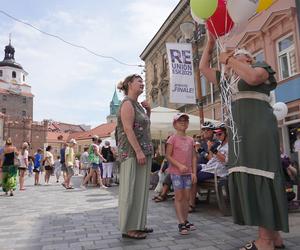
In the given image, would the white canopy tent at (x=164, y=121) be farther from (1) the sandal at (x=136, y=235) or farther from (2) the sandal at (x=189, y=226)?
(1) the sandal at (x=136, y=235)

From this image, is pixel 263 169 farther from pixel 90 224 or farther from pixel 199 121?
pixel 199 121

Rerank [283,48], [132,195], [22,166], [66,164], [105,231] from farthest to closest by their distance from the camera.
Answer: [283,48], [66,164], [22,166], [105,231], [132,195]

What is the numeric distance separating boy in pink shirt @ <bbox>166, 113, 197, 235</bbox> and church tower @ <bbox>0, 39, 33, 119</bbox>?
308 feet

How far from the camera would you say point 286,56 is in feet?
42.7

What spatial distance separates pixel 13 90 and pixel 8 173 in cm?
9291

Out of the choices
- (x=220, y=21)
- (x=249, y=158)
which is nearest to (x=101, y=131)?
(x=220, y=21)

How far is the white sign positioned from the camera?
29.1ft

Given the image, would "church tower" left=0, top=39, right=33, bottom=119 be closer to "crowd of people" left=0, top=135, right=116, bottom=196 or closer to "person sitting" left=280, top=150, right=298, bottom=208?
"crowd of people" left=0, top=135, right=116, bottom=196

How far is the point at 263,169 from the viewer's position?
2877 mm

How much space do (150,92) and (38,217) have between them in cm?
2901

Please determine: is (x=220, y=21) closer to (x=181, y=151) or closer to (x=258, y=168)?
(x=181, y=151)

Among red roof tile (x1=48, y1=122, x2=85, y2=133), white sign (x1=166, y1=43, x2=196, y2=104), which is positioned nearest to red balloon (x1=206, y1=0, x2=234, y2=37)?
white sign (x1=166, y1=43, x2=196, y2=104)

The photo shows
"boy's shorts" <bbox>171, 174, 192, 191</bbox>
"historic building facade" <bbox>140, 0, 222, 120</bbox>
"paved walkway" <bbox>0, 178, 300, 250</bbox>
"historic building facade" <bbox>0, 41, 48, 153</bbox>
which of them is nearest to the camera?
"paved walkway" <bbox>0, 178, 300, 250</bbox>

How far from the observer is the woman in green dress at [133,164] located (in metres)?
3.91
